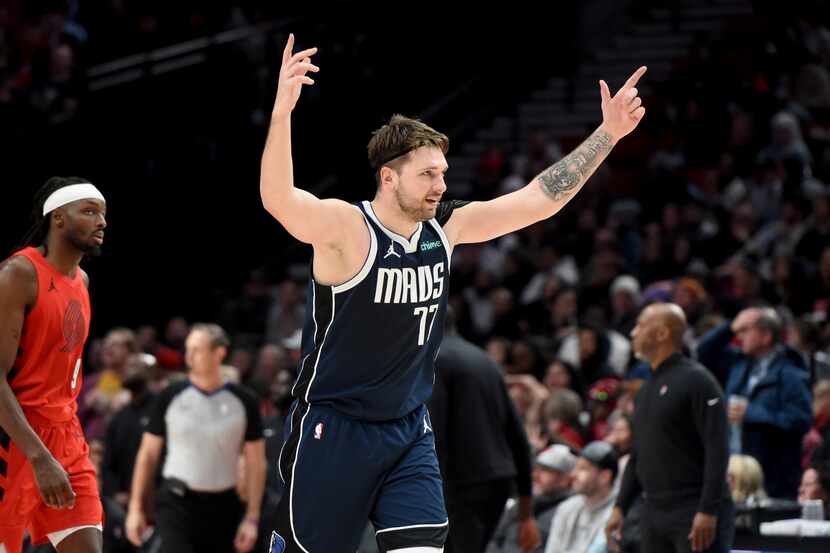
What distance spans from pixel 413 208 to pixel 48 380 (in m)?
1.68

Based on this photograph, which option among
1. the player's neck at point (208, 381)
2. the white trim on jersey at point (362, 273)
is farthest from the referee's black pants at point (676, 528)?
the white trim on jersey at point (362, 273)

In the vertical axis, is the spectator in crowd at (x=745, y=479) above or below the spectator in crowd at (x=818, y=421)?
below

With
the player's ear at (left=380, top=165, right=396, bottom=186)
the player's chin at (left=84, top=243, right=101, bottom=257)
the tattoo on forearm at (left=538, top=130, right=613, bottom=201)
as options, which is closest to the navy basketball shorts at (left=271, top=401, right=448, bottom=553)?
the player's ear at (left=380, top=165, right=396, bottom=186)

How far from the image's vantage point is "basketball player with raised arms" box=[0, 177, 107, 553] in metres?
5.60

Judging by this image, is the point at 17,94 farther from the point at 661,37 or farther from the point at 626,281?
the point at 661,37

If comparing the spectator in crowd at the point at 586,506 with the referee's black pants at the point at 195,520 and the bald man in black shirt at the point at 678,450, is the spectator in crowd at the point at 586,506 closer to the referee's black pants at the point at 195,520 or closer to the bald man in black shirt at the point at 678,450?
the bald man in black shirt at the point at 678,450

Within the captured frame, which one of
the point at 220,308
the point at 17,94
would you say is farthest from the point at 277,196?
the point at 220,308

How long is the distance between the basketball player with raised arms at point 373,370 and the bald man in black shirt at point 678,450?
2.49 metres

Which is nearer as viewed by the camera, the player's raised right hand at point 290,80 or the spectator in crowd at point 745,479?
the player's raised right hand at point 290,80

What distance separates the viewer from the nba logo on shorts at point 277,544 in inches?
210

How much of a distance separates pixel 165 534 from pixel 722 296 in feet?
18.0

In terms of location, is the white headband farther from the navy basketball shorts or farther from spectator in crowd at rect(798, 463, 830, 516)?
spectator in crowd at rect(798, 463, 830, 516)

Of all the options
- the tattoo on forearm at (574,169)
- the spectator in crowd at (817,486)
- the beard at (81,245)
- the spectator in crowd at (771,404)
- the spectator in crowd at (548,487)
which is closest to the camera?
the tattoo on forearm at (574,169)

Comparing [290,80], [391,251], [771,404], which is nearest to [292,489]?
[391,251]
